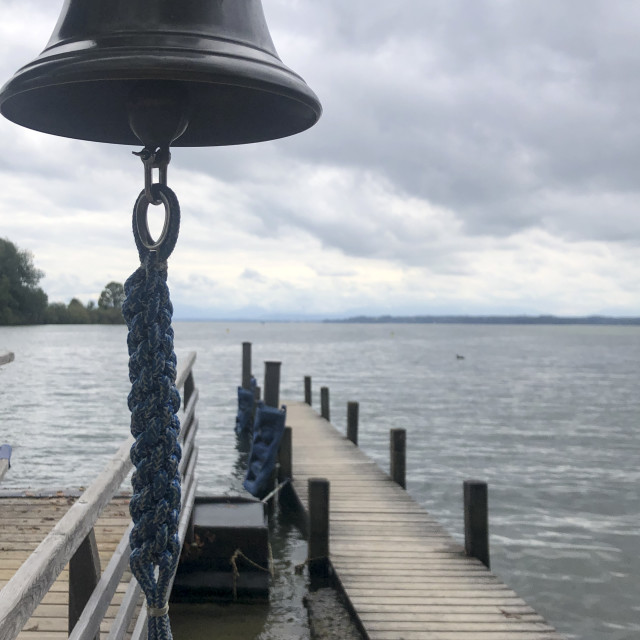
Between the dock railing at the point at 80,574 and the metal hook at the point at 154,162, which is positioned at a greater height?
the metal hook at the point at 154,162

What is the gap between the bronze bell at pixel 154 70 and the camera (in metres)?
1.86

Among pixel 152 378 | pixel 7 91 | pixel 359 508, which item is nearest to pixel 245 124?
pixel 7 91

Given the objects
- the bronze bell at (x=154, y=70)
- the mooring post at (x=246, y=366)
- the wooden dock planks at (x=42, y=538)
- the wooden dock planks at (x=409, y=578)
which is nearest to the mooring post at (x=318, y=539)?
the wooden dock planks at (x=409, y=578)

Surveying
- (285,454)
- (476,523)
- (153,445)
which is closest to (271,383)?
(285,454)

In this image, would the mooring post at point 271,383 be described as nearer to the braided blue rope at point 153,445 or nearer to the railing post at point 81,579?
the railing post at point 81,579

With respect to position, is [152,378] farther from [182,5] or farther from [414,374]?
[414,374]

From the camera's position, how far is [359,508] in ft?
35.4

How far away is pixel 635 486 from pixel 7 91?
1892cm

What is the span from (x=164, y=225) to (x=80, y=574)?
4.72 feet

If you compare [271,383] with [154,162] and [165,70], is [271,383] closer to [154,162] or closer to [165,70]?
[154,162]

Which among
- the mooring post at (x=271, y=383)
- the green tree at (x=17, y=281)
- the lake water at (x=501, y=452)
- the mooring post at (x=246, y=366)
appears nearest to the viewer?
the lake water at (x=501, y=452)

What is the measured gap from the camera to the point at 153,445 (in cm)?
199

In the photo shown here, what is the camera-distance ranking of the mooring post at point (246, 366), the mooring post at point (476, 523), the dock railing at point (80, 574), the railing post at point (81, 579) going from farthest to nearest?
the mooring post at point (246, 366)
the mooring post at point (476, 523)
the railing post at point (81, 579)
the dock railing at point (80, 574)

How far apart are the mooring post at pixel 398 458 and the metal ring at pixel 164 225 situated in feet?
36.1
